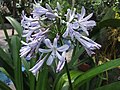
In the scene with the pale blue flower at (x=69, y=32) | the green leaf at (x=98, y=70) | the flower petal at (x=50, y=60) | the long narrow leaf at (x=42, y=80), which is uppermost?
the pale blue flower at (x=69, y=32)

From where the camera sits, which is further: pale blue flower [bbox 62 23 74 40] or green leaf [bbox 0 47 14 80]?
green leaf [bbox 0 47 14 80]

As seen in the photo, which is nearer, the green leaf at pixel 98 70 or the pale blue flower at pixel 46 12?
the pale blue flower at pixel 46 12

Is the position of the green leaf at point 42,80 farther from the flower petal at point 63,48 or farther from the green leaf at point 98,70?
the flower petal at point 63,48

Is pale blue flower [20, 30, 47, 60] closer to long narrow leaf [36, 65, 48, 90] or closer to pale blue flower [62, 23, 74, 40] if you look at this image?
pale blue flower [62, 23, 74, 40]

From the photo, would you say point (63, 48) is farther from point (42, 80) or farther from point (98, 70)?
point (42, 80)

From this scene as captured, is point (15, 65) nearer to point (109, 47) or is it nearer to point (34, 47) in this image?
point (34, 47)

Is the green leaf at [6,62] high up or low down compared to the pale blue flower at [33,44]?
down

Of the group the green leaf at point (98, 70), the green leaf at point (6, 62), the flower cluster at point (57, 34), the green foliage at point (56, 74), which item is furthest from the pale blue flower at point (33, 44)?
the green leaf at point (6, 62)

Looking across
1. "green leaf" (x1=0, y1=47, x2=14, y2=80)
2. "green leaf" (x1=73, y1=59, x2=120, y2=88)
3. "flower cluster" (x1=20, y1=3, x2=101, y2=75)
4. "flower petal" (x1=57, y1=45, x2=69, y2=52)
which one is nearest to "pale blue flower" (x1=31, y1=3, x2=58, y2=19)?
"flower cluster" (x1=20, y1=3, x2=101, y2=75)

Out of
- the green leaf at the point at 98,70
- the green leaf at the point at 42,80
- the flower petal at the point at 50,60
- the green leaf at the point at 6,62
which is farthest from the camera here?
the green leaf at the point at 6,62
